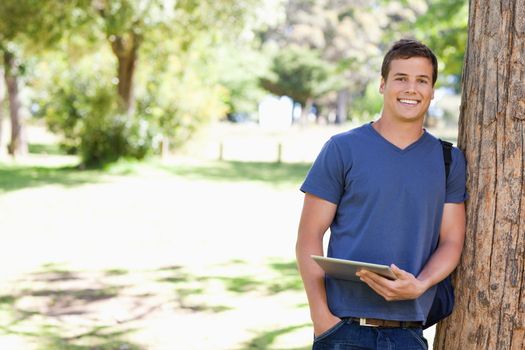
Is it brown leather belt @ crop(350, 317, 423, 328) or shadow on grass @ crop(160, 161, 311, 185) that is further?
shadow on grass @ crop(160, 161, 311, 185)

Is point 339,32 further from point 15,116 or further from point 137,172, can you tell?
point 137,172

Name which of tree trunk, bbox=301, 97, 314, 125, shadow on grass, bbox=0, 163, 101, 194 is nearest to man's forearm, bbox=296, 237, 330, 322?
shadow on grass, bbox=0, 163, 101, 194

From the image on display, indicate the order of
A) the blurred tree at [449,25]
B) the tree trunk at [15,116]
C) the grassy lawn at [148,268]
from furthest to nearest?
1. the tree trunk at [15,116]
2. the blurred tree at [449,25]
3. the grassy lawn at [148,268]

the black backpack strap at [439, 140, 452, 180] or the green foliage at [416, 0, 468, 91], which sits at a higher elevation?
the green foliage at [416, 0, 468, 91]

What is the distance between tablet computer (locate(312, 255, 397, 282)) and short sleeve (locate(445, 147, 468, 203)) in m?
0.54

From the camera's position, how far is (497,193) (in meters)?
3.01

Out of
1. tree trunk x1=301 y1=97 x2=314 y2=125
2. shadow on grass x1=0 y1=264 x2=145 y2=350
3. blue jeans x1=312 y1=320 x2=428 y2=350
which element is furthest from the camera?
tree trunk x1=301 y1=97 x2=314 y2=125

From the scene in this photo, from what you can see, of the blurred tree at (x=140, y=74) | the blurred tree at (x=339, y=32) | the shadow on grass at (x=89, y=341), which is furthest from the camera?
the blurred tree at (x=339, y=32)

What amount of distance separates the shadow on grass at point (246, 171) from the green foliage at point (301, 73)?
22.5 meters

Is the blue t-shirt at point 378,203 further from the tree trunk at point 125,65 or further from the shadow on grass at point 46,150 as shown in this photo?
the shadow on grass at point 46,150

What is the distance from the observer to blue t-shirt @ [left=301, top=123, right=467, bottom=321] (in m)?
2.86

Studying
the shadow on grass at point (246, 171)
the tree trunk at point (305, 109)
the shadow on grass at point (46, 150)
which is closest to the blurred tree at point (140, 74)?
the shadow on grass at point (246, 171)

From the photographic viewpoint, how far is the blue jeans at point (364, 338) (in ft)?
9.33

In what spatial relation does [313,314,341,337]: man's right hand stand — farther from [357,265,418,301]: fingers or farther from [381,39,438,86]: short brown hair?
[381,39,438,86]: short brown hair
